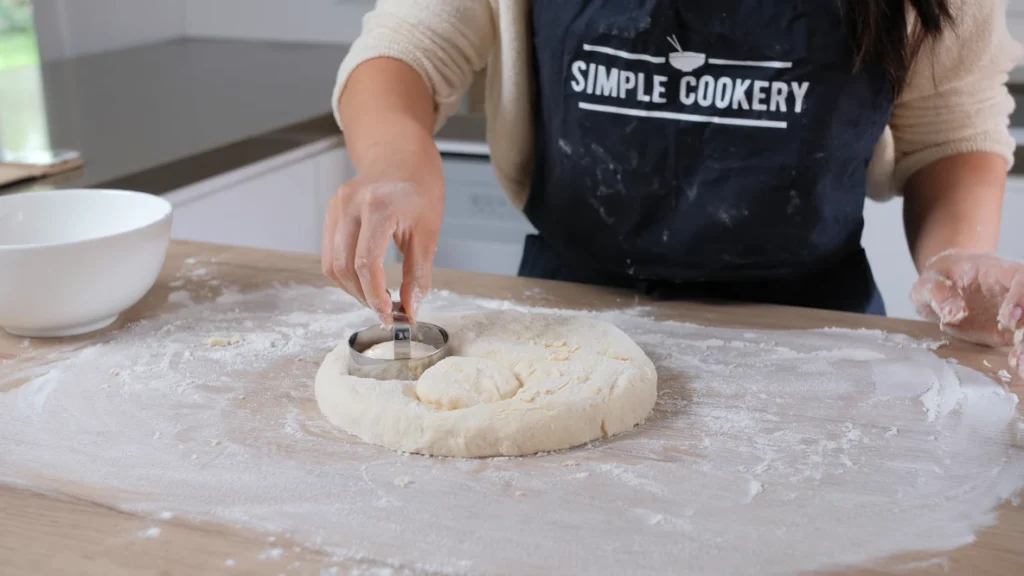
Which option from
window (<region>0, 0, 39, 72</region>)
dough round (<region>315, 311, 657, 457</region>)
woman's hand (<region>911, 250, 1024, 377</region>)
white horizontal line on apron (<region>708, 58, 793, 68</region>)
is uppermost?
white horizontal line on apron (<region>708, 58, 793, 68</region>)

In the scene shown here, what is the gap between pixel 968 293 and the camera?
86 cm

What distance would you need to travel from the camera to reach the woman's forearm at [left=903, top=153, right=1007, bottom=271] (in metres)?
0.98

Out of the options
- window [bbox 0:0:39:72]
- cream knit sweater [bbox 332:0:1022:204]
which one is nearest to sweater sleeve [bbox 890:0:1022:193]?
cream knit sweater [bbox 332:0:1022:204]

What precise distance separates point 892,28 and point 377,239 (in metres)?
0.56

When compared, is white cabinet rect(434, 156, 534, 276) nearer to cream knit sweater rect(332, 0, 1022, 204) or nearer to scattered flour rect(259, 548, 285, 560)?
cream knit sweater rect(332, 0, 1022, 204)

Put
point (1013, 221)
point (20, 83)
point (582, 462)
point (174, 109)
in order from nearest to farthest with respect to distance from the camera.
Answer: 1. point (582, 462)
2. point (1013, 221)
3. point (174, 109)
4. point (20, 83)

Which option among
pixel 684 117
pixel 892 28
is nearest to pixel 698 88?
pixel 684 117

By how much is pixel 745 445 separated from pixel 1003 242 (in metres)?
1.07

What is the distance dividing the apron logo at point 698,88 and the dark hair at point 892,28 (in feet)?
0.23

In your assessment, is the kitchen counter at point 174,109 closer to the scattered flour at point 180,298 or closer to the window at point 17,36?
the window at point 17,36

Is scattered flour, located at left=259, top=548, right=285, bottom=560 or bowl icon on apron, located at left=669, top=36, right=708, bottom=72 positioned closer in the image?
scattered flour, located at left=259, top=548, right=285, bottom=560

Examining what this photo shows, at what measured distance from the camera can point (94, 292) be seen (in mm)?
851

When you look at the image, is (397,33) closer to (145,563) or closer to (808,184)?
(808,184)

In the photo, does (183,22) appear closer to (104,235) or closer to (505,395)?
(104,235)
